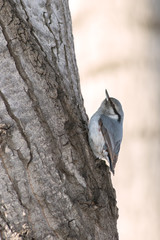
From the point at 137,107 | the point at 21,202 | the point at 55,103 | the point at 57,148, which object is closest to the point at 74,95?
the point at 55,103

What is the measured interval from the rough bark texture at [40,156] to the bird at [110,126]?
64cm

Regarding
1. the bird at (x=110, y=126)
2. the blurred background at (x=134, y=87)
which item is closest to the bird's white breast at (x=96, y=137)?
the bird at (x=110, y=126)

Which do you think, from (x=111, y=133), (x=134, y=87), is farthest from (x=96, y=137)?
(x=134, y=87)

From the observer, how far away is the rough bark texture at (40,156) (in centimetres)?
213

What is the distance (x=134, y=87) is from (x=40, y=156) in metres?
1.62

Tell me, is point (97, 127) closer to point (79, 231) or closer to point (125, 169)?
point (125, 169)

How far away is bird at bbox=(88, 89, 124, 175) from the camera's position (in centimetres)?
319

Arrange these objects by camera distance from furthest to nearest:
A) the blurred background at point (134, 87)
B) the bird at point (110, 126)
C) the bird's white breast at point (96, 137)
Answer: the blurred background at point (134, 87)
the bird at point (110, 126)
the bird's white breast at point (96, 137)

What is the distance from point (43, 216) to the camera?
84.5 inches

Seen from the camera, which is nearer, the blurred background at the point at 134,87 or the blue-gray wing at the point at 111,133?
the blue-gray wing at the point at 111,133

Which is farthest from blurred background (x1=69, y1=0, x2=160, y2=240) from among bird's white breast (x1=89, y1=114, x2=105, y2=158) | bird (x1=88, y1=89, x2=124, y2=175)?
bird's white breast (x1=89, y1=114, x2=105, y2=158)

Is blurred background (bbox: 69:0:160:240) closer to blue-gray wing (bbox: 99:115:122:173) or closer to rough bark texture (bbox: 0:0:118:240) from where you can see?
blue-gray wing (bbox: 99:115:122:173)

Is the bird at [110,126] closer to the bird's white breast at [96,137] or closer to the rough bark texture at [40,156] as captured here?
the bird's white breast at [96,137]

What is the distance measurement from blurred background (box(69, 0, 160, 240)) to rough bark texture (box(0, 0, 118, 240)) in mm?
1154
